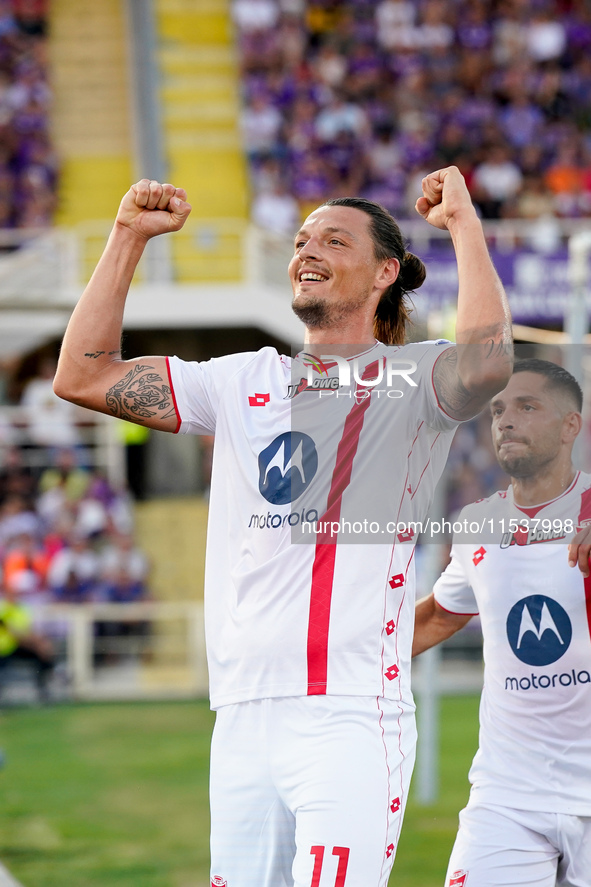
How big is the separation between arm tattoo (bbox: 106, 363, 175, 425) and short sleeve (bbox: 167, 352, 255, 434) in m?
0.03

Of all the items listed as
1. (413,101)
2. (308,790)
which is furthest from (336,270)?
(413,101)

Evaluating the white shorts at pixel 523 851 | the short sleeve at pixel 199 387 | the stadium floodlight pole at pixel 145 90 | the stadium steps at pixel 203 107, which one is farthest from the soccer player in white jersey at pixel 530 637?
the stadium floodlight pole at pixel 145 90

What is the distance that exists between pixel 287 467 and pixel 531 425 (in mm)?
950

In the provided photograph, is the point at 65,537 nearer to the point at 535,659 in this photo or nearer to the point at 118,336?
the point at 535,659

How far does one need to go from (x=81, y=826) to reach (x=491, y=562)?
4.72m

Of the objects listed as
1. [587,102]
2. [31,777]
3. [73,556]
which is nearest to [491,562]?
[31,777]

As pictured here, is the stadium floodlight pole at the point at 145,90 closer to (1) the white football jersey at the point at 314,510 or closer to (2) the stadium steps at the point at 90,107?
(2) the stadium steps at the point at 90,107

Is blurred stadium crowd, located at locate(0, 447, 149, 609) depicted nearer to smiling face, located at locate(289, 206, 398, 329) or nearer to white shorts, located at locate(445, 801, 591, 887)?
white shorts, located at locate(445, 801, 591, 887)

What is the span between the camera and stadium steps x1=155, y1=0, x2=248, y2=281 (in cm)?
1936

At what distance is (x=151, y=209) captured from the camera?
3.23 m

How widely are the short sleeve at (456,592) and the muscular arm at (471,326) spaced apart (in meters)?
0.90

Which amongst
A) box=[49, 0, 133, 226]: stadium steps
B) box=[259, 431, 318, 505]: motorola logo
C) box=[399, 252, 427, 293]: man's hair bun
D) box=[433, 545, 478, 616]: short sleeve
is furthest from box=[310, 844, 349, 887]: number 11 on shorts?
box=[49, 0, 133, 226]: stadium steps

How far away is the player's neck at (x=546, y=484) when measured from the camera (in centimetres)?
382

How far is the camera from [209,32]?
2116 centimetres
